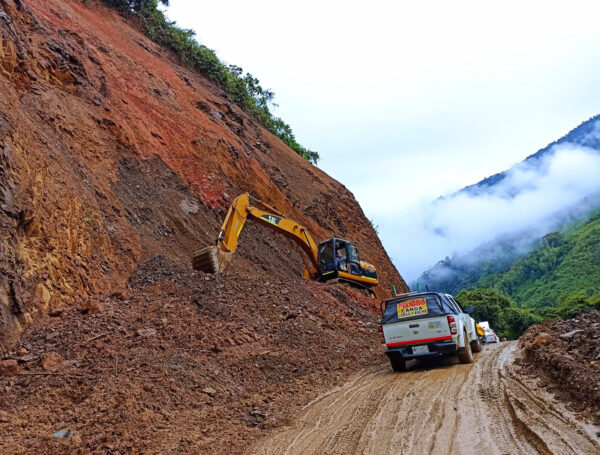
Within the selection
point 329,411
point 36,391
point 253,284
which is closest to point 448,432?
point 329,411

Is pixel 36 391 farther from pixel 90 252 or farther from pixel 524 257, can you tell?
pixel 524 257

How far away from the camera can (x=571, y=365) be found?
691cm

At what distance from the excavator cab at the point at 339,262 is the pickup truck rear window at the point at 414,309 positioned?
25.7ft

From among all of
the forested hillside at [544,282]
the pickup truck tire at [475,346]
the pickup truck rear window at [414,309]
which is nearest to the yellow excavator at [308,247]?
the pickup truck rear window at [414,309]

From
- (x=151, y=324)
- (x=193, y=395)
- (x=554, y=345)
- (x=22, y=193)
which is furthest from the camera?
(x=22, y=193)

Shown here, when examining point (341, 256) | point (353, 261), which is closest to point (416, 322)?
point (341, 256)

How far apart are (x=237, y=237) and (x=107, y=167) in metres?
4.92

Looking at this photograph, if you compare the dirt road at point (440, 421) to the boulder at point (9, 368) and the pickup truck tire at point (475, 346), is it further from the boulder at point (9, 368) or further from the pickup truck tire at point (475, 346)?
the boulder at point (9, 368)

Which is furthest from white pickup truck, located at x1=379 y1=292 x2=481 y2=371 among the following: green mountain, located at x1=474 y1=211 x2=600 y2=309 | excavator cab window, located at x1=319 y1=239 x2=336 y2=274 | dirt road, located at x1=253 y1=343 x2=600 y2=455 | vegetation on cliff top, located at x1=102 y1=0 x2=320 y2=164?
green mountain, located at x1=474 y1=211 x2=600 y2=309

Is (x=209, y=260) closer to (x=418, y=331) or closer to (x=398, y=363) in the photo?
(x=398, y=363)

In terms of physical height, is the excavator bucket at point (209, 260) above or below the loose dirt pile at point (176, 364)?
above

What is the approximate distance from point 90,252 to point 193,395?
6.14 m

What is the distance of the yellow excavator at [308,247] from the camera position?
15.6 m

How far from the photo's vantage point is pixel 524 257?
87.8m
